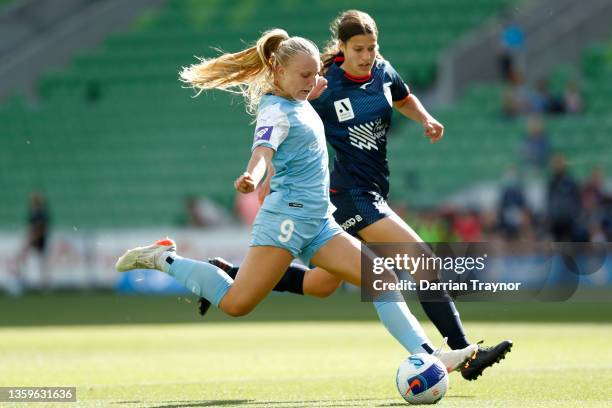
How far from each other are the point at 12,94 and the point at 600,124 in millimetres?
14413

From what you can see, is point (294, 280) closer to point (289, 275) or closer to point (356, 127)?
point (289, 275)

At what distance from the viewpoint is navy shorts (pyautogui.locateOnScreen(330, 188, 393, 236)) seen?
336 inches

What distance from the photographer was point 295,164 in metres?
7.55

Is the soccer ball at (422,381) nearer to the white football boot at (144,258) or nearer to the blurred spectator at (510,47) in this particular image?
the white football boot at (144,258)

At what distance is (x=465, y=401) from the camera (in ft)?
24.5

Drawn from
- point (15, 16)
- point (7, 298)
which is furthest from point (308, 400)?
point (15, 16)

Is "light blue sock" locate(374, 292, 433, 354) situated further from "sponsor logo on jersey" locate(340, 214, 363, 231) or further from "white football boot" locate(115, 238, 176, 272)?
"white football boot" locate(115, 238, 176, 272)

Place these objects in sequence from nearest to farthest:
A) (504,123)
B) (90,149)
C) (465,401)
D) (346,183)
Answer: (465,401), (346,183), (504,123), (90,149)

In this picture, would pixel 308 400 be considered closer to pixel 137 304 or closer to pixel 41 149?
pixel 137 304

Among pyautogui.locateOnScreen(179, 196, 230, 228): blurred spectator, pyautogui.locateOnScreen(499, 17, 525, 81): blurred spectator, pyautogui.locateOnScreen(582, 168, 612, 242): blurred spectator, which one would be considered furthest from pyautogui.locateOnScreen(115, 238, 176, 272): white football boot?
pyautogui.locateOnScreen(499, 17, 525, 81): blurred spectator

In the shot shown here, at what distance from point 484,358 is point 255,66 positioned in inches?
87.0

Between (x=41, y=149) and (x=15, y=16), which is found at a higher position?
(x=15, y=16)

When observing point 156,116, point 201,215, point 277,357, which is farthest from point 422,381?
point 156,116

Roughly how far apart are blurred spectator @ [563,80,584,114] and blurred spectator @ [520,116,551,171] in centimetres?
141
